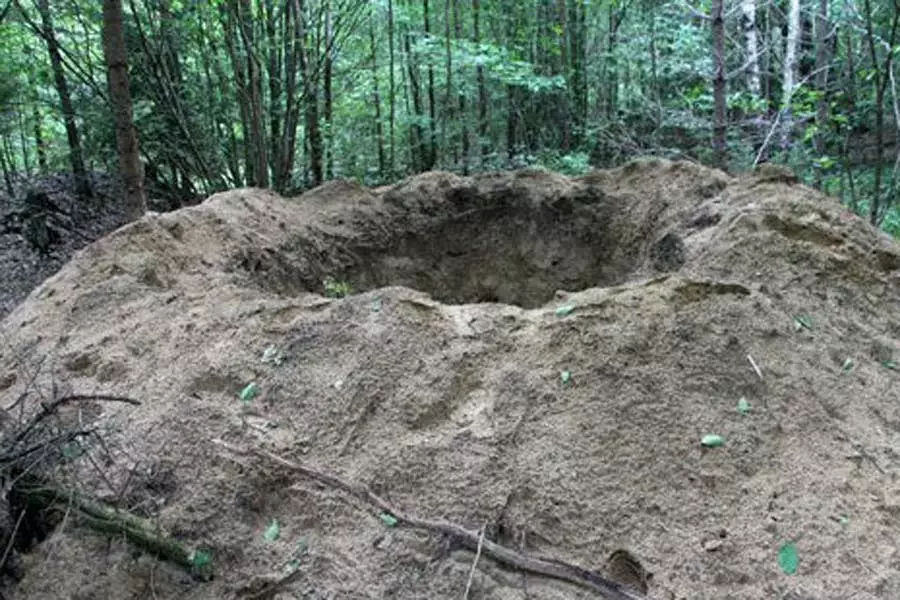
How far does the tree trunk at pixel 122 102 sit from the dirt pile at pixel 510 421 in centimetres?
131

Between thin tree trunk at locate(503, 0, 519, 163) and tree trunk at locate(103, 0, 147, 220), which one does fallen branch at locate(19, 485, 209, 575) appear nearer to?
tree trunk at locate(103, 0, 147, 220)

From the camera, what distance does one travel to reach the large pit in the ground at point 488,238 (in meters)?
5.50

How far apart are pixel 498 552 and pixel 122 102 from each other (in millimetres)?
4047

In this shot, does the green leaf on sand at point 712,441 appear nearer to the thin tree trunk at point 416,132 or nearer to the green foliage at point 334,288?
the green foliage at point 334,288

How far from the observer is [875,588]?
2.14 metres

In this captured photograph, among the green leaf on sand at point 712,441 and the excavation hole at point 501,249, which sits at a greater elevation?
the green leaf on sand at point 712,441

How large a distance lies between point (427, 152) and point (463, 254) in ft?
16.0

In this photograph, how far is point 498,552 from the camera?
2.23 metres

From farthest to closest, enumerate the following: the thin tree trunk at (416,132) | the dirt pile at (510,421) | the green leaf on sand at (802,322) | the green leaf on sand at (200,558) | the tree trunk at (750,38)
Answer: the thin tree trunk at (416,132) → the tree trunk at (750,38) → the green leaf on sand at (802,322) → the green leaf on sand at (200,558) → the dirt pile at (510,421)

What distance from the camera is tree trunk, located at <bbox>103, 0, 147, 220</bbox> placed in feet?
15.6

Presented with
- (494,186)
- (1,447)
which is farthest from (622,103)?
(1,447)

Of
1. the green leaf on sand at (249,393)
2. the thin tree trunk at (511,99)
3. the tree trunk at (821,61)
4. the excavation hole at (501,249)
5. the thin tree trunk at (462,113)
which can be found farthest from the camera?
the thin tree trunk at (511,99)

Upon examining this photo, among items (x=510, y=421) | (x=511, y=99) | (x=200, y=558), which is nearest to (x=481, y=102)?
(x=511, y=99)

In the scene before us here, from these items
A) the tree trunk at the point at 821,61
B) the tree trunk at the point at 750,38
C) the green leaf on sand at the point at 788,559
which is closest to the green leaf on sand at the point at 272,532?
the green leaf on sand at the point at 788,559
